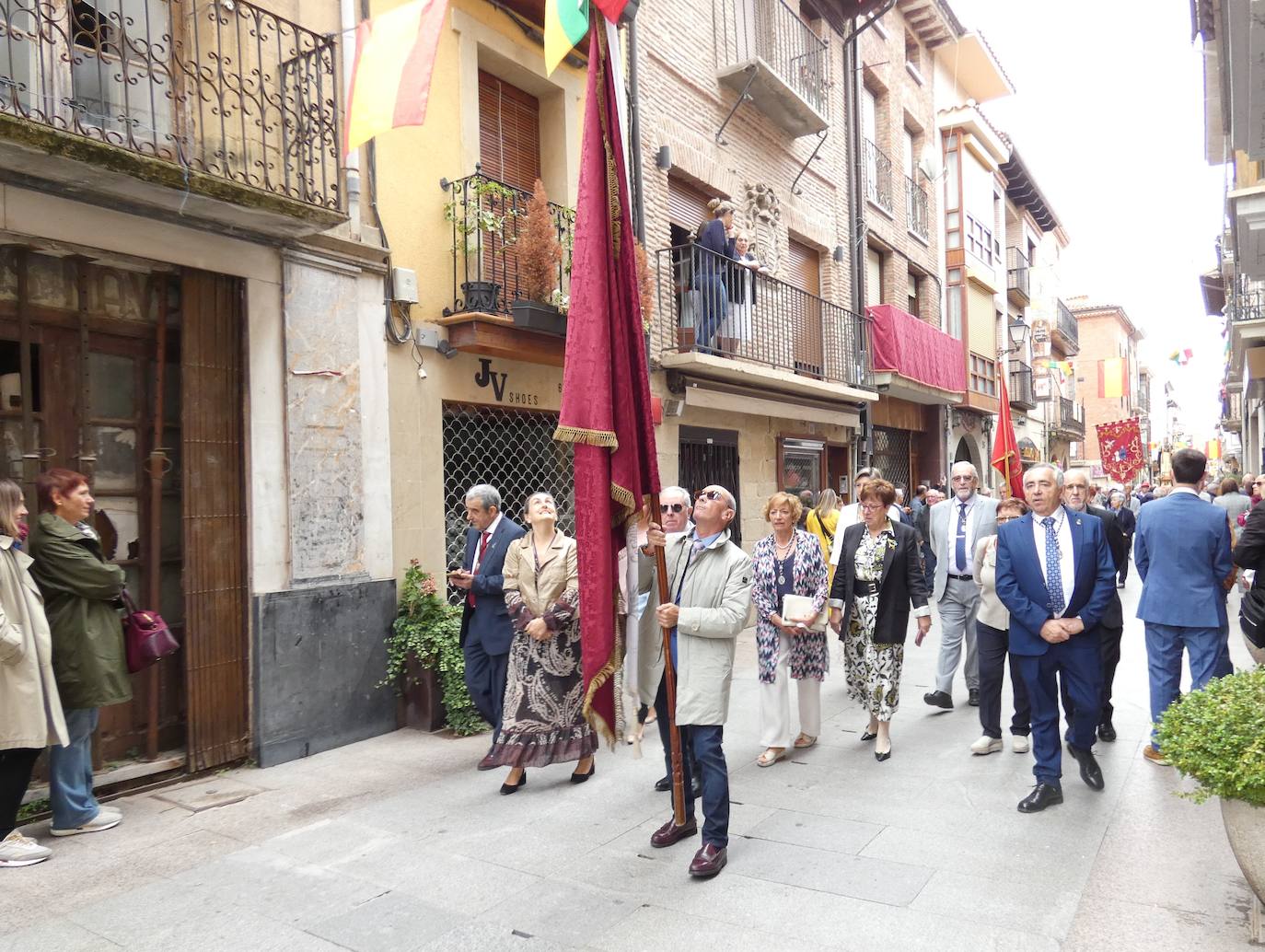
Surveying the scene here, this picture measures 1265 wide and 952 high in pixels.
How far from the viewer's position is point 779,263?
510 inches

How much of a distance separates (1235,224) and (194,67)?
11495mm

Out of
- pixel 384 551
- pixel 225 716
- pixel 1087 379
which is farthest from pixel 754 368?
pixel 1087 379

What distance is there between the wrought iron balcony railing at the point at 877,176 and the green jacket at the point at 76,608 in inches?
550

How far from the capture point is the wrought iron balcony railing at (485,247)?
24.6 ft

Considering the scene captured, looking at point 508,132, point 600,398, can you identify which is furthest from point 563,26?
point 508,132

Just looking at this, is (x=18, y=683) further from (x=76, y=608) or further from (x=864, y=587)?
(x=864, y=587)

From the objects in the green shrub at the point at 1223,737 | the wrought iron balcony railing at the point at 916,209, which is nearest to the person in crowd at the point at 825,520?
the green shrub at the point at 1223,737

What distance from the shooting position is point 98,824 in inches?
187

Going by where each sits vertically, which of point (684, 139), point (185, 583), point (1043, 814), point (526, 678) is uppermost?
point (684, 139)

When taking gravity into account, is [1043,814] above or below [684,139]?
below

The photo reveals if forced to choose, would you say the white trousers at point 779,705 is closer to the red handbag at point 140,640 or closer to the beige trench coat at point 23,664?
the red handbag at point 140,640

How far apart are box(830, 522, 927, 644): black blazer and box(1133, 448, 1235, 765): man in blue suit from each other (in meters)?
1.32

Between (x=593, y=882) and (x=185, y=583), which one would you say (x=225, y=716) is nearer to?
(x=185, y=583)

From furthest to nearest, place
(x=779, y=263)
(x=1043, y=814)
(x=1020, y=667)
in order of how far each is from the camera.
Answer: (x=779, y=263)
(x=1020, y=667)
(x=1043, y=814)
